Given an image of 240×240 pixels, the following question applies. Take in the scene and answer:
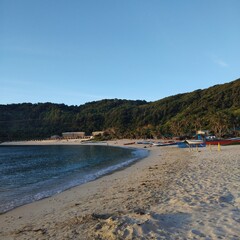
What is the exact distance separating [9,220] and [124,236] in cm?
606

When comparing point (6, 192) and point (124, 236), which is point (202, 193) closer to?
point (124, 236)

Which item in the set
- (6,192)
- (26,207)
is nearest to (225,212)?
(26,207)

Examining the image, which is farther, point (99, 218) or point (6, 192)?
point (6, 192)

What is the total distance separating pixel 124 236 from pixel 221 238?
2.35 m

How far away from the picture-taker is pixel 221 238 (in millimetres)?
6969

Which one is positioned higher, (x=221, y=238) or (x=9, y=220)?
(x=221, y=238)

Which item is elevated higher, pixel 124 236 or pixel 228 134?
pixel 228 134

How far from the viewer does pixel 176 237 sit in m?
7.26

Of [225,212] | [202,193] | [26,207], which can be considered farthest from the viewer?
[26,207]

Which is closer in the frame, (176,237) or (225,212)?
(176,237)

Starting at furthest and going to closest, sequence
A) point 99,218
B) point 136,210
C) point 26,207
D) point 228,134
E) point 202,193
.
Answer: point 228,134
point 26,207
point 202,193
point 136,210
point 99,218

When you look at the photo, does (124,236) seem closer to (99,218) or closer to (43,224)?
(99,218)

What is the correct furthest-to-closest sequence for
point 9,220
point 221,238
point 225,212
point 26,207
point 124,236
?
point 26,207 → point 9,220 → point 225,212 → point 124,236 → point 221,238

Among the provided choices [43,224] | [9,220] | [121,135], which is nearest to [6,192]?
[9,220]
